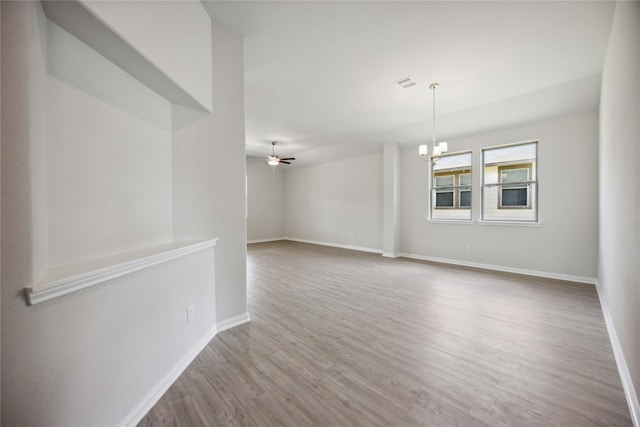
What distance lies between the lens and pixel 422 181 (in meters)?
5.89

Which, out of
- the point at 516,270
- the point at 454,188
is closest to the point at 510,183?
the point at 454,188

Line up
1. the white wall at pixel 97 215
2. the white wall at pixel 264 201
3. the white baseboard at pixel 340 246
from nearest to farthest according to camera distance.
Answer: the white wall at pixel 97 215 → the white baseboard at pixel 340 246 → the white wall at pixel 264 201

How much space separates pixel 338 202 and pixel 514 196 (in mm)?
4531

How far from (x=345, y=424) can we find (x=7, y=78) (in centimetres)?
221

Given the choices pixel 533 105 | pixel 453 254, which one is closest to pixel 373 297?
pixel 453 254

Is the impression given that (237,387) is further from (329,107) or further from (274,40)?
(329,107)

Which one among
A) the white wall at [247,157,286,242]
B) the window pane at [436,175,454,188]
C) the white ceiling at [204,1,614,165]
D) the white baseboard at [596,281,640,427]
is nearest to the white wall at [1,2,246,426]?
the white ceiling at [204,1,614,165]

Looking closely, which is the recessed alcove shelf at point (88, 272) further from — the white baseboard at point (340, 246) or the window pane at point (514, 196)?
the white baseboard at point (340, 246)

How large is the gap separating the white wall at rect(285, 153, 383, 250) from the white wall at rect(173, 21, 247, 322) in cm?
503

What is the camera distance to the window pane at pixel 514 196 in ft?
15.1

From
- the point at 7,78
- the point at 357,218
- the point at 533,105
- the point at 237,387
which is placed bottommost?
the point at 237,387

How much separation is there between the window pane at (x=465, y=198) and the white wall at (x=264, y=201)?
567 cm

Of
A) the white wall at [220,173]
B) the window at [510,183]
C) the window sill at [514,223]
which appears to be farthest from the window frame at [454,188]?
the white wall at [220,173]

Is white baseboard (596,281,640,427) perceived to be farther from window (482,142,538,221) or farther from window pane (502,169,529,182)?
window pane (502,169,529,182)
